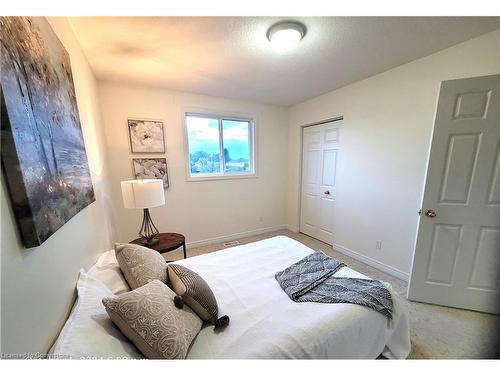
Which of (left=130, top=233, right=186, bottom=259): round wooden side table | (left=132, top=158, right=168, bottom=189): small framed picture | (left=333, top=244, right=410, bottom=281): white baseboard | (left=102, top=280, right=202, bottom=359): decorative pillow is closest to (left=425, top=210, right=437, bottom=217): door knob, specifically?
(left=333, top=244, right=410, bottom=281): white baseboard

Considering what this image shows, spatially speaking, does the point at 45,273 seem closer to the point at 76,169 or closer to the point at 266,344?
the point at 76,169

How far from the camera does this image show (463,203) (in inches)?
60.4

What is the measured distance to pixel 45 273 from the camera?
0.72m

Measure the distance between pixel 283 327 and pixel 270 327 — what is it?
0.21 ft

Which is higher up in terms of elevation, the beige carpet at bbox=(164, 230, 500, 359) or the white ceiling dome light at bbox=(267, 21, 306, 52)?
the white ceiling dome light at bbox=(267, 21, 306, 52)

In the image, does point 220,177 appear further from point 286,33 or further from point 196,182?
point 286,33

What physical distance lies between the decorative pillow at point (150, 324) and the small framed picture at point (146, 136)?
2.12m

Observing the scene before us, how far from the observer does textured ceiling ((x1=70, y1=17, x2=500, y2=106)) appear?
133cm

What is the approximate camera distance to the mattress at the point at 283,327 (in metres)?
0.83

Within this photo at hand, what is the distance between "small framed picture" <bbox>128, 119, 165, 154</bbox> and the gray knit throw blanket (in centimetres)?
223

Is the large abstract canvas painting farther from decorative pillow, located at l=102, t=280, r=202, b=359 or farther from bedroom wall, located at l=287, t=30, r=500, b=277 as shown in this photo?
bedroom wall, located at l=287, t=30, r=500, b=277

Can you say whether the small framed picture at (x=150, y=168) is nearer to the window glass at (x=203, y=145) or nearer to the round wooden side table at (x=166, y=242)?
the window glass at (x=203, y=145)

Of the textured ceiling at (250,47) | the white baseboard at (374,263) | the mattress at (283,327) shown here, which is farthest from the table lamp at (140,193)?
the white baseboard at (374,263)
